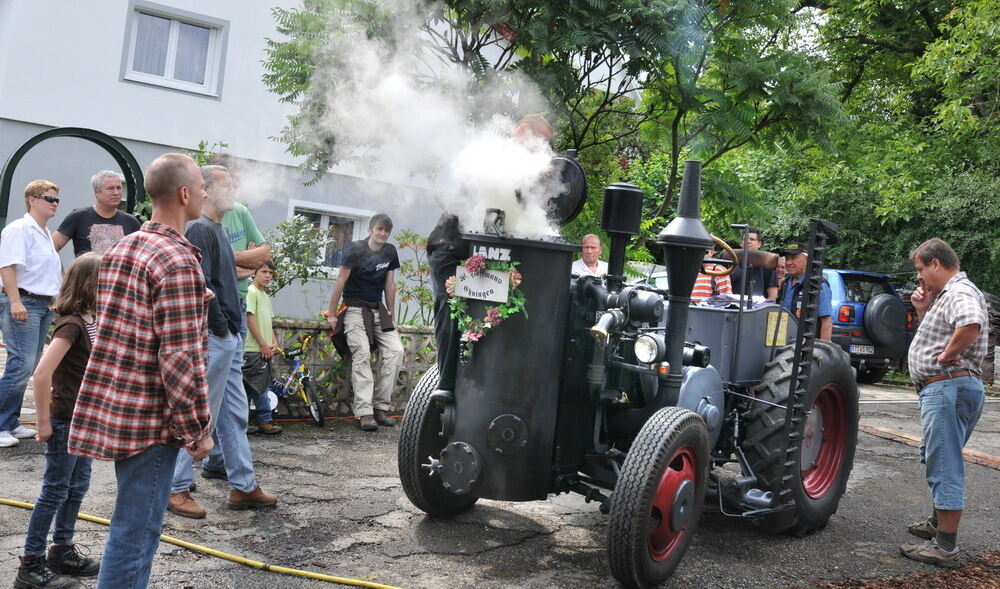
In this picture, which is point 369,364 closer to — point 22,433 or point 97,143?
point 22,433

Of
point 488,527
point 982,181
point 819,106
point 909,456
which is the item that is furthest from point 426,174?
point 982,181

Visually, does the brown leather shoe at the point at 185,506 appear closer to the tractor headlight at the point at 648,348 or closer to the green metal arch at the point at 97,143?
the tractor headlight at the point at 648,348

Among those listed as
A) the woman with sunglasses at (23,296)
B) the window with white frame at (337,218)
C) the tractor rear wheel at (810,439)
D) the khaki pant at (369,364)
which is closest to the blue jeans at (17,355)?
the woman with sunglasses at (23,296)

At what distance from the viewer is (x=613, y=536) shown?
3779mm

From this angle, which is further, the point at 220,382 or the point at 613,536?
the point at 220,382

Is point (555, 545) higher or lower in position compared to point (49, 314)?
lower

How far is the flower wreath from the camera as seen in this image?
4.04m

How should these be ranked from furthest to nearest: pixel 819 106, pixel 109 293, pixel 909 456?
pixel 909 456
pixel 819 106
pixel 109 293

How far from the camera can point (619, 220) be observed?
428 cm

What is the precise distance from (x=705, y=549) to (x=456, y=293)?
1.98 m

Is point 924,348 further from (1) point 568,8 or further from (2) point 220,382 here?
(2) point 220,382

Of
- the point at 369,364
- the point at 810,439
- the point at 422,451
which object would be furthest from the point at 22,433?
the point at 810,439

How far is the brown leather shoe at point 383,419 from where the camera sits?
25.0ft

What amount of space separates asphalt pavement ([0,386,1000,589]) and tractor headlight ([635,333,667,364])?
104 centimetres
